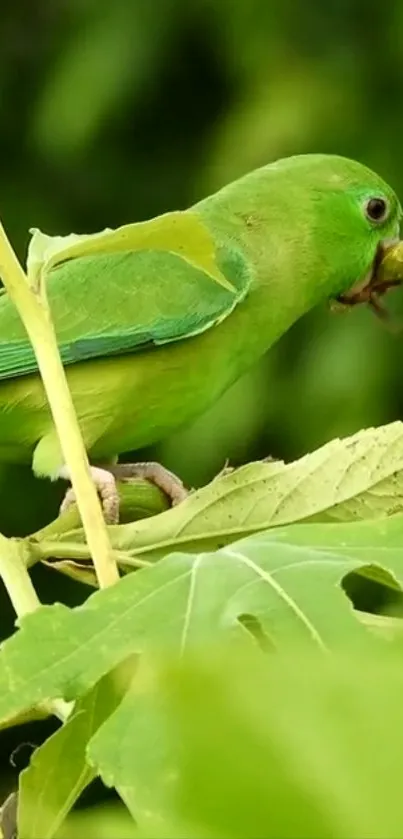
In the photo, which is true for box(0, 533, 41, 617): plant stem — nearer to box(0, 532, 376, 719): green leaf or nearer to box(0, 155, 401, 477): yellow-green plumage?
box(0, 532, 376, 719): green leaf

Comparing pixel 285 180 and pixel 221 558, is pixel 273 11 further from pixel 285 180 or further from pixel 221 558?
pixel 221 558

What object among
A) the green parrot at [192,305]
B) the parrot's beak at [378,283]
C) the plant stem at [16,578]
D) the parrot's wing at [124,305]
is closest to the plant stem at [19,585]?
the plant stem at [16,578]

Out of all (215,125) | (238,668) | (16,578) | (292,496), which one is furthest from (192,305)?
(215,125)

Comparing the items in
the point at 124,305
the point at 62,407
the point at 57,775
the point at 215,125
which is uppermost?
the point at 215,125

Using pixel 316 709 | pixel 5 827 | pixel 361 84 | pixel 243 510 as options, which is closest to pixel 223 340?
pixel 243 510

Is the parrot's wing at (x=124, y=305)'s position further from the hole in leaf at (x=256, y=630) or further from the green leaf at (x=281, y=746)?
the green leaf at (x=281, y=746)

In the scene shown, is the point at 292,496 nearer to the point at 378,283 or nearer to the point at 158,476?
the point at 158,476

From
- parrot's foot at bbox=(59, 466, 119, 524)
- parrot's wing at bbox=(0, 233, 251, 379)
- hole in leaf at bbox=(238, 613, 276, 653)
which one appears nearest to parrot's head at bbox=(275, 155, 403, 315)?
parrot's wing at bbox=(0, 233, 251, 379)
